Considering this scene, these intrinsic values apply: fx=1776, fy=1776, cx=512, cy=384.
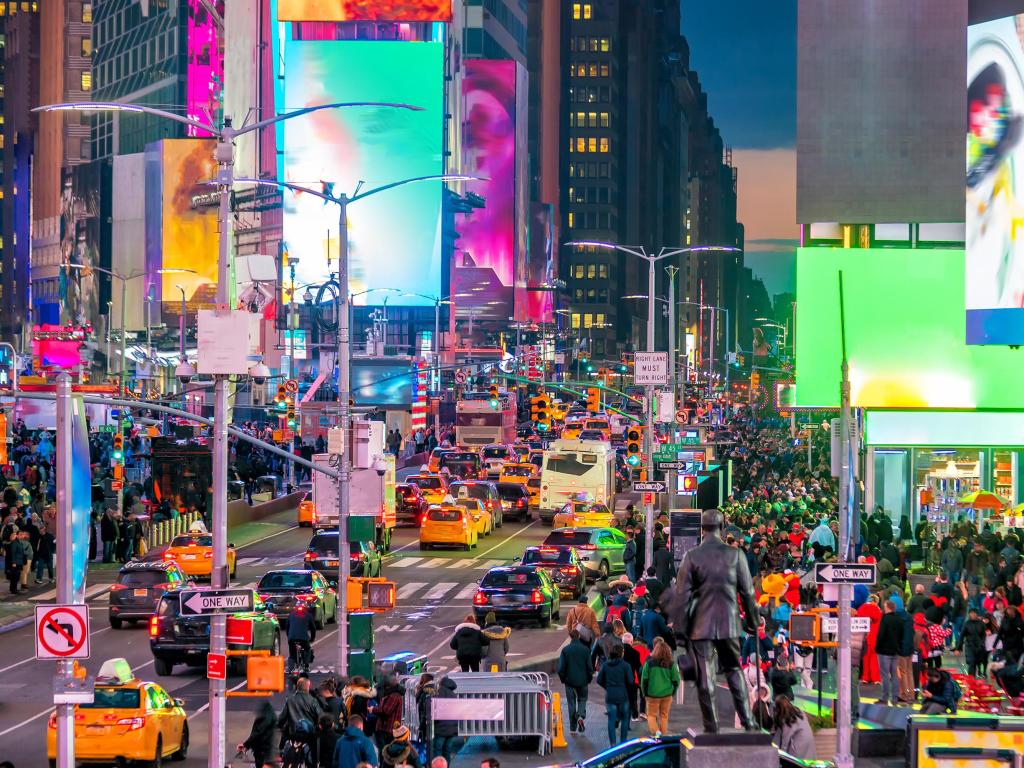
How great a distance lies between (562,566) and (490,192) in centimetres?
14102

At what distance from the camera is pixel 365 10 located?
144000mm

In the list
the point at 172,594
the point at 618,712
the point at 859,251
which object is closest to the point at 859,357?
the point at 859,251

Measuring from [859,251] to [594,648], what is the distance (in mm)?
36459

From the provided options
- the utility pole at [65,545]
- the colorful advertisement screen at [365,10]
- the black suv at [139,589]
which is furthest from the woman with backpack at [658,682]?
the colorful advertisement screen at [365,10]

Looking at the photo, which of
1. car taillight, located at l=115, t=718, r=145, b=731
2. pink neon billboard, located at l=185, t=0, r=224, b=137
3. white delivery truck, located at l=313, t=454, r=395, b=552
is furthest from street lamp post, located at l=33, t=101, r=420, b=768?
pink neon billboard, located at l=185, t=0, r=224, b=137

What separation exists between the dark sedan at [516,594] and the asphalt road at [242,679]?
1.26 ft

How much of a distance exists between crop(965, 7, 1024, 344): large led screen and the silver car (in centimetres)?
1309

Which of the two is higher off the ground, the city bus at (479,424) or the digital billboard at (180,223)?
the digital billboard at (180,223)

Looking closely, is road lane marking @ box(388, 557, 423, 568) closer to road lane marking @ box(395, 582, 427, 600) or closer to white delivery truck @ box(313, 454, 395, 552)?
road lane marking @ box(395, 582, 427, 600)

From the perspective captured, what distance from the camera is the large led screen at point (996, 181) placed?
49375 millimetres

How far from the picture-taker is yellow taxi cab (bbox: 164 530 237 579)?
43781mm

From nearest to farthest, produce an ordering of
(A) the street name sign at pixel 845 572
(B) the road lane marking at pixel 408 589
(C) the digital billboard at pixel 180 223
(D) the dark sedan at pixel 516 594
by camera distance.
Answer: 1. (A) the street name sign at pixel 845 572
2. (D) the dark sedan at pixel 516 594
3. (B) the road lane marking at pixel 408 589
4. (C) the digital billboard at pixel 180 223

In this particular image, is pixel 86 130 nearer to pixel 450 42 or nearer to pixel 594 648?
pixel 450 42

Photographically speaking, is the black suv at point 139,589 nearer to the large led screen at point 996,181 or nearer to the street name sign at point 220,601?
the street name sign at point 220,601
